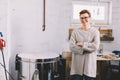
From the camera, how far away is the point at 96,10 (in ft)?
13.1

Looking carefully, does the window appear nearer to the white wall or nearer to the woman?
the white wall

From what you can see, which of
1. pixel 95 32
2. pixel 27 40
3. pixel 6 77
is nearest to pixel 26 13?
pixel 27 40

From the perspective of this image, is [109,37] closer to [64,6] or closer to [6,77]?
[64,6]

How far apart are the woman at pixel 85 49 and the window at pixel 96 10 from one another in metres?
1.16

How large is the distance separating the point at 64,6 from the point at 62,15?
0.56ft

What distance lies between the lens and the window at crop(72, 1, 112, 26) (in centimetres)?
393

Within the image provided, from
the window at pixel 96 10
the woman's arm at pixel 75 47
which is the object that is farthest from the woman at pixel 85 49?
the window at pixel 96 10

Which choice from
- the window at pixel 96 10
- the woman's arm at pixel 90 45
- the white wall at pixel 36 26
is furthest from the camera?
the window at pixel 96 10

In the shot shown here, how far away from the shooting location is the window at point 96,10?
3.93 metres

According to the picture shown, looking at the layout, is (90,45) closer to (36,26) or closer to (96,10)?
(36,26)

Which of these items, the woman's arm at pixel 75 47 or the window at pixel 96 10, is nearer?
the woman's arm at pixel 75 47

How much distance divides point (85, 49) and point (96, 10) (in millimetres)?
1553

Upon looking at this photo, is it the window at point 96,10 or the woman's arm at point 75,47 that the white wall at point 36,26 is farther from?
the woman's arm at point 75,47

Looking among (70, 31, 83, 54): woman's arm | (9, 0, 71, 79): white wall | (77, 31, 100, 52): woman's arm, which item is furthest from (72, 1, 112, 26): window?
(77, 31, 100, 52): woman's arm
